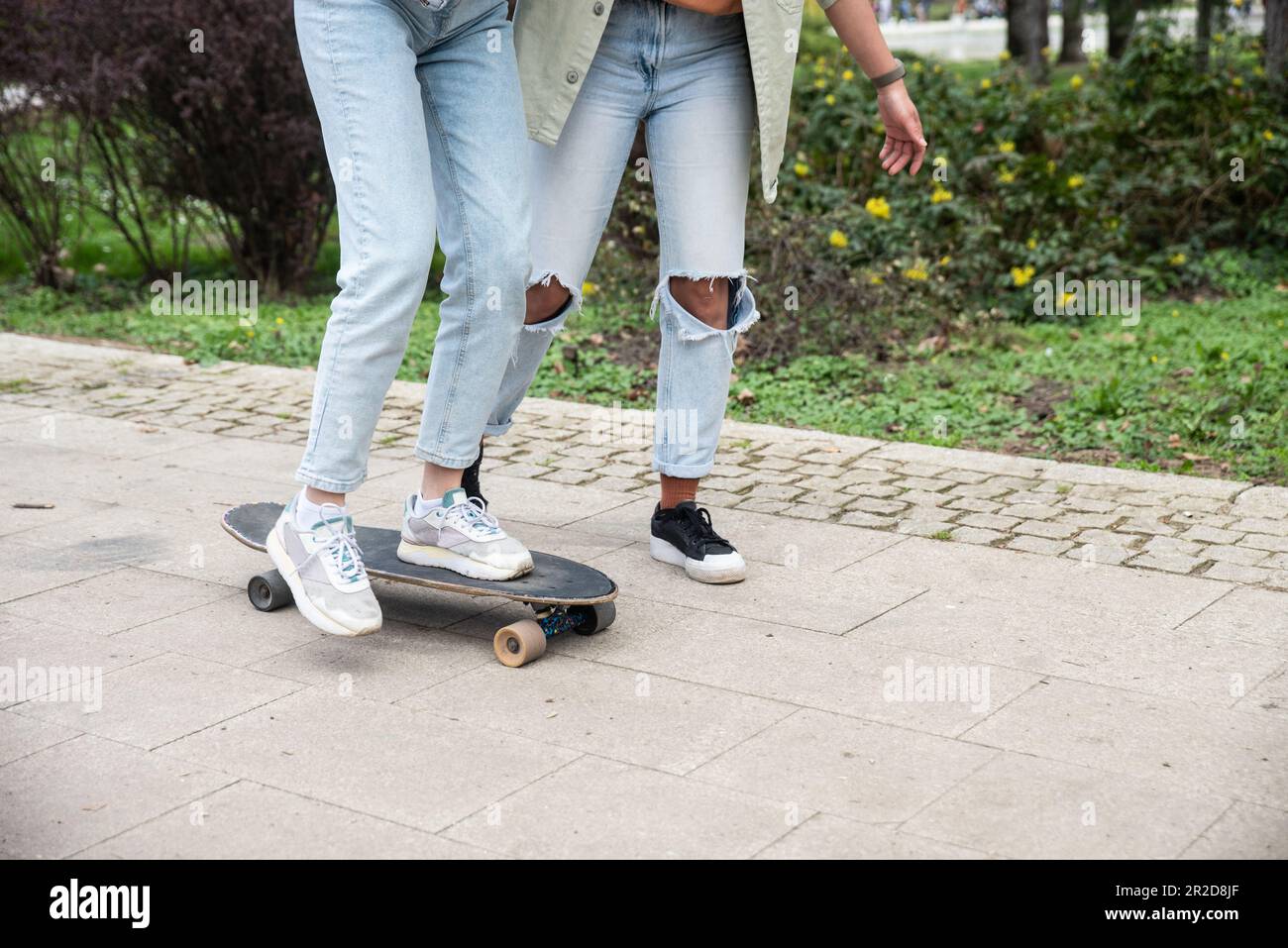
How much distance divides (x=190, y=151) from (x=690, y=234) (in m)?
5.26

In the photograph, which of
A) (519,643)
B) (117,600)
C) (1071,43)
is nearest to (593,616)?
(519,643)

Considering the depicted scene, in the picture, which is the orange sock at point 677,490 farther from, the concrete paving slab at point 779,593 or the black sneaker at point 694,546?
the concrete paving slab at point 779,593

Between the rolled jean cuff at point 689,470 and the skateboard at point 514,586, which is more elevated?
the rolled jean cuff at point 689,470

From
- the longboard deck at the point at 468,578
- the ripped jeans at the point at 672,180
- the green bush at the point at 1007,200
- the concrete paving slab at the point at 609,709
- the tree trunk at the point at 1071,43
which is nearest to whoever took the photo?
the concrete paving slab at the point at 609,709

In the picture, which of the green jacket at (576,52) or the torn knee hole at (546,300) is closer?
the green jacket at (576,52)

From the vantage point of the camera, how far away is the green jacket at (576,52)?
354 cm

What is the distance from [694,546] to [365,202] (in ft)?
4.17

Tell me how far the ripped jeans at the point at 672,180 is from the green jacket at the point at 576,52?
0.07m

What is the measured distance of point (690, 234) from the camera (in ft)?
12.3

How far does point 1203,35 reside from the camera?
1205 cm
